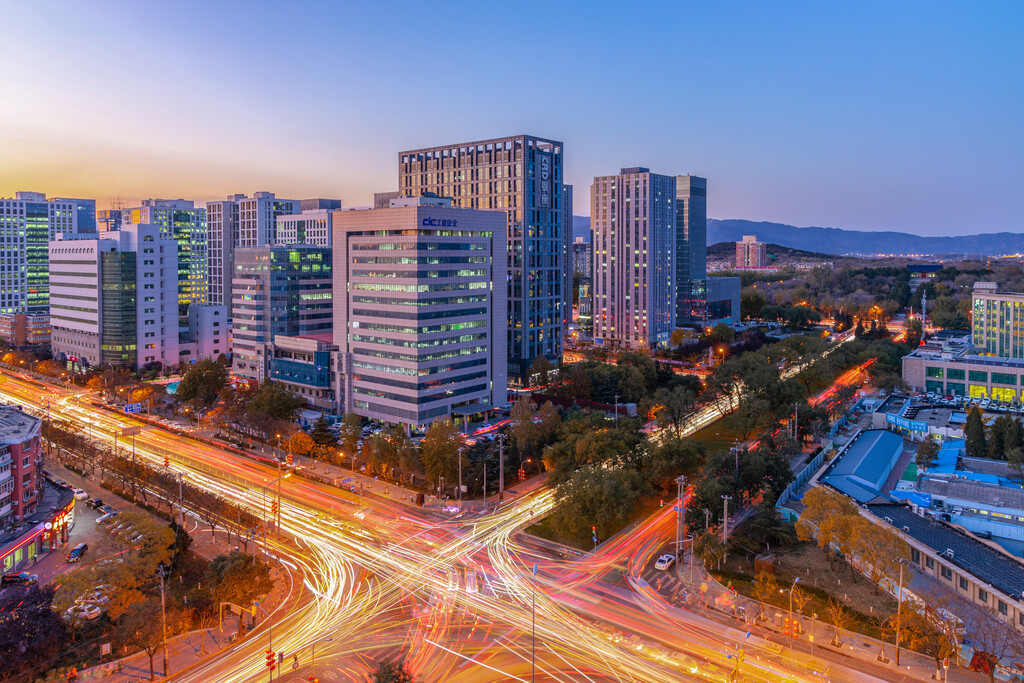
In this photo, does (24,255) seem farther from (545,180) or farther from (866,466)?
(866,466)

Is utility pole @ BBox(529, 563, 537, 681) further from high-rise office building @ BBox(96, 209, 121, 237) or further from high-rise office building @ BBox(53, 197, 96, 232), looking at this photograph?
high-rise office building @ BBox(96, 209, 121, 237)

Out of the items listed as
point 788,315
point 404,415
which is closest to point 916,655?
point 404,415

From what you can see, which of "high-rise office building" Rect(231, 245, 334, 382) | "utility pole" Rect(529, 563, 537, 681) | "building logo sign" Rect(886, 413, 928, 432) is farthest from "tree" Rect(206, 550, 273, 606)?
"building logo sign" Rect(886, 413, 928, 432)

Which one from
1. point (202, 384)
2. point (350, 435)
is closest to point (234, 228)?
point (202, 384)

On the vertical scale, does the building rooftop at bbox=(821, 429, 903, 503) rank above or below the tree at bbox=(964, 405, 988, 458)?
below

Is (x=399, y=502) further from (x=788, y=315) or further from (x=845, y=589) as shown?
(x=788, y=315)
